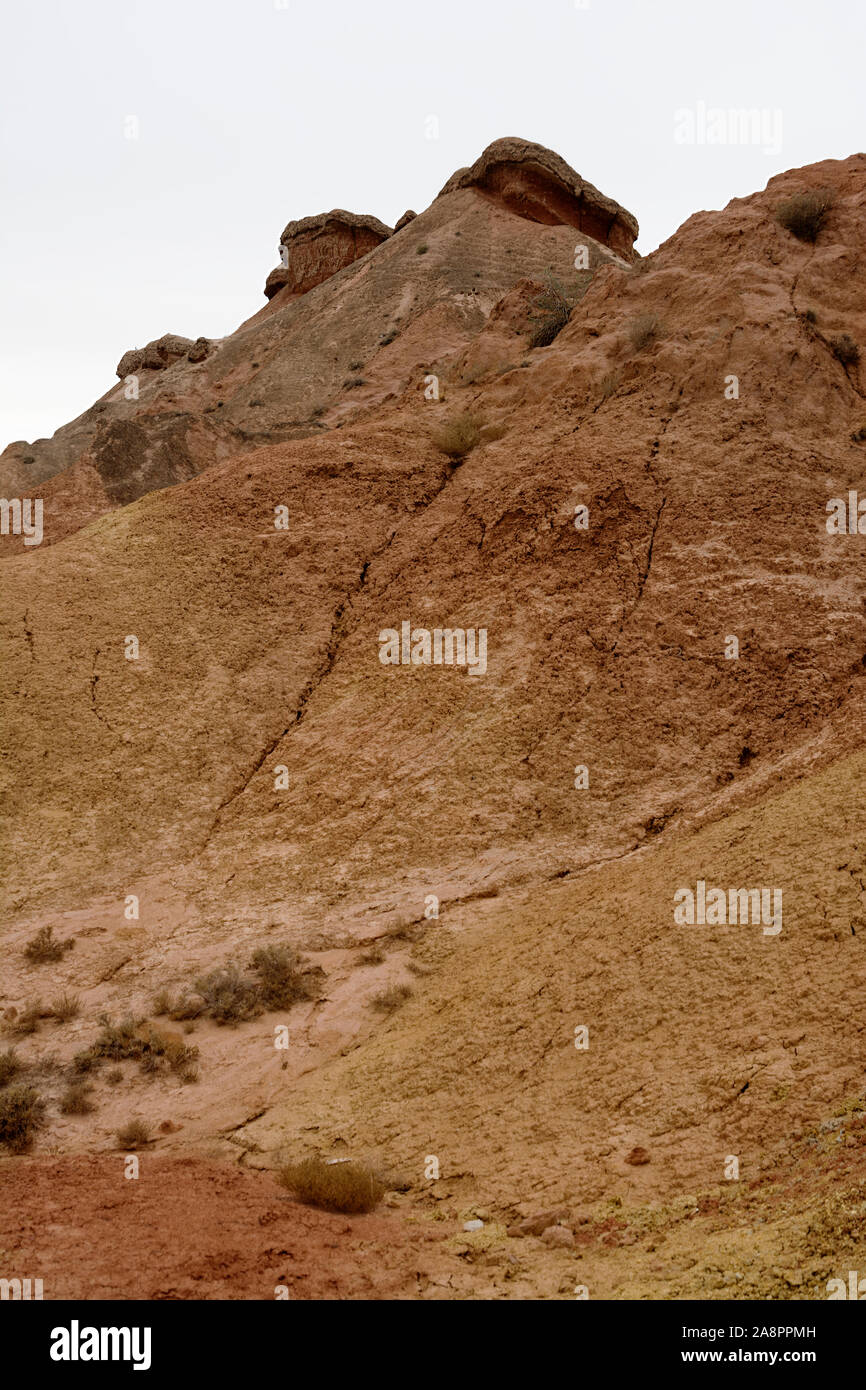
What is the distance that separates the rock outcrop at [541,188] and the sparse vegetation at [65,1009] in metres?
33.4

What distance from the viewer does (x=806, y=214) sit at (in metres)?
16.2

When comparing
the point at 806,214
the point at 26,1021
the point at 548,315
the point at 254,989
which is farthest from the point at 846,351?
the point at 26,1021

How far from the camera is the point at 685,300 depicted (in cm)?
1569

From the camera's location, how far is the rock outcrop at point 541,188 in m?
35.4

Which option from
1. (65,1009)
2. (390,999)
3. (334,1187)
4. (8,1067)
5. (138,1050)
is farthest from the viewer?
(65,1009)

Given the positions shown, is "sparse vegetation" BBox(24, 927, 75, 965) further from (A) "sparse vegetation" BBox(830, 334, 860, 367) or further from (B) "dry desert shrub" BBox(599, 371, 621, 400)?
A: (A) "sparse vegetation" BBox(830, 334, 860, 367)

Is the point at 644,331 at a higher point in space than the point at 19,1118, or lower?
higher

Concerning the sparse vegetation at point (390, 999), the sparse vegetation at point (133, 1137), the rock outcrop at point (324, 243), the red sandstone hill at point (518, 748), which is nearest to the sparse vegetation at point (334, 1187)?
the red sandstone hill at point (518, 748)

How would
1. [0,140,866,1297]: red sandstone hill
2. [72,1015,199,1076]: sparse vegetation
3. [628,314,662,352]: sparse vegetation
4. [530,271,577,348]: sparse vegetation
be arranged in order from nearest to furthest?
[0,140,866,1297]: red sandstone hill
[72,1015,199,1076]: sparse vegetation
[628,314,662,352]: sparse vegetation
[530,271,577,348]: sparse vegetation

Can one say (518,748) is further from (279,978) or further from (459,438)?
(459,438)

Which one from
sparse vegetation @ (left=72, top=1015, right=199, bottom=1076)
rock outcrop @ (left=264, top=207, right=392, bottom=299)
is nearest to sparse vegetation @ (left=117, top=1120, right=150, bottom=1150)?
sparse vegetation @ (left=72, top=1015, right=199, bottom=1076)

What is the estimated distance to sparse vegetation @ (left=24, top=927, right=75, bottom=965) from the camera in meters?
8.73

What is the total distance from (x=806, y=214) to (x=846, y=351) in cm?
331

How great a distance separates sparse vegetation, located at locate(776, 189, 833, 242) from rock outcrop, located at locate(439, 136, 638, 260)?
68.0 feet
